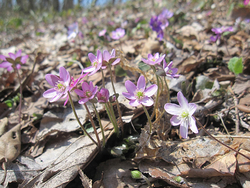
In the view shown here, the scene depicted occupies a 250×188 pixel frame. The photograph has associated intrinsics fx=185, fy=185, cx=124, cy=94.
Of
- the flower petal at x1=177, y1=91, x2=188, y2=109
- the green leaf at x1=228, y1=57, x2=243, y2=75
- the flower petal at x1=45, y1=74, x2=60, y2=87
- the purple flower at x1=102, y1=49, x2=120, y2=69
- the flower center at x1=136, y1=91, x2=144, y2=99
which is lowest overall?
the green leaf at x1=228, y1=57, x2=243, y2=75

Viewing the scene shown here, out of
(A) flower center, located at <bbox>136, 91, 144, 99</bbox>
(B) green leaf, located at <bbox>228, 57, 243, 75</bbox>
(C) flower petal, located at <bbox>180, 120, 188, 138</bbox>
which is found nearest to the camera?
(C) flower petal, located at <bbox>180, 120, 188, 138</bbox>

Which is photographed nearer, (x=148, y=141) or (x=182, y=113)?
(x=182, y=113)

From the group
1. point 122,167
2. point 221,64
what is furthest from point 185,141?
point 221,64

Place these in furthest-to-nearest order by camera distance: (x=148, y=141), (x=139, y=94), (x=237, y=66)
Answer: (x=237, y=66), (x=148, y=141), (x=139, y=94)

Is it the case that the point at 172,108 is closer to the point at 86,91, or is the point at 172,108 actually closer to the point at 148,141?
the point at 148,141

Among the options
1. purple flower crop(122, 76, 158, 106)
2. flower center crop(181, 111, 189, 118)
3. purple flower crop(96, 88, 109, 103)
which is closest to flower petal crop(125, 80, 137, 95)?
purple flower crop(122, 76, 158, 106)

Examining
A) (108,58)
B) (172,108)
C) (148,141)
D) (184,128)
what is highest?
(108,58)

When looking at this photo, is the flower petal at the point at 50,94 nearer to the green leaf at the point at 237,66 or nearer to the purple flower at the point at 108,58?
the purple flower at the point at 108,58

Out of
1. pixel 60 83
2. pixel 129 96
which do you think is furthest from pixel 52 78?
pixel 129 96

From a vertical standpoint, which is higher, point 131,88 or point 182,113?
point 131,88

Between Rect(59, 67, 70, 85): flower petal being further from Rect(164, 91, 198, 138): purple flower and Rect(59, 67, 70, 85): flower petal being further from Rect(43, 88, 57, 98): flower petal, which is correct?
Rect(164, 91, 198, 138): purple flower

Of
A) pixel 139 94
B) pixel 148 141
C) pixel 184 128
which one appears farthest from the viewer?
pixel 148 141
